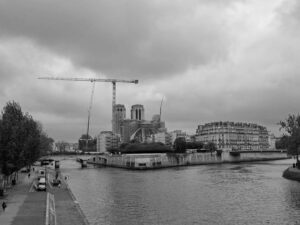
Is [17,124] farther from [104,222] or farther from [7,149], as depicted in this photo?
[104,222]

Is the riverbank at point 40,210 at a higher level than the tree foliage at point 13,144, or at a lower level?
lower

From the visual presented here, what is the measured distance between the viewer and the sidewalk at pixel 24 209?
4553 cm

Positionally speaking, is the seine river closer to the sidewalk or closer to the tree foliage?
the sidewalk

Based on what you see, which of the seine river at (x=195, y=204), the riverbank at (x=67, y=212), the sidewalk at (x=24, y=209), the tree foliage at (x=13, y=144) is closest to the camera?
the sidewalk at (x=24, y=209)

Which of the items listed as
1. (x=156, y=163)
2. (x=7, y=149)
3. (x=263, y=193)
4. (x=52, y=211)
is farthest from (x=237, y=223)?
(x=156, y=163)

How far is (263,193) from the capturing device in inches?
3179

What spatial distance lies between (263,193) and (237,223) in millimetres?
30962

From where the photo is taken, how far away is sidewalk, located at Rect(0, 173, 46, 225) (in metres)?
45.5

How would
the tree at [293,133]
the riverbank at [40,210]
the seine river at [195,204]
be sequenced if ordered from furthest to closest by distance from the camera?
the tree at [293,133] → the seine river at [195,204] → the riverbank at [40,210]

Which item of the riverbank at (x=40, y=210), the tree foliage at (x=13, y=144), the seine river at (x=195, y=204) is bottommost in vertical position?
the seine river at (x=195, y=204)

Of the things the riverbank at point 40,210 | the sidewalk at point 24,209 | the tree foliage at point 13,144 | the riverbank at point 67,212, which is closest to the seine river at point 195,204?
the riverbank at point 67,212

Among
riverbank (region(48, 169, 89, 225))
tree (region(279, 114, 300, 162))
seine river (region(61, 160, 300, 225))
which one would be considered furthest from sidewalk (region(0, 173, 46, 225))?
tree (region(279, 114, 300, 162))

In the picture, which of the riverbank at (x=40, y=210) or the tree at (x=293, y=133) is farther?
the tree at (x=293, y=133)

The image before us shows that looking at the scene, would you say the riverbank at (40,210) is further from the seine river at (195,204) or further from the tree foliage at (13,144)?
the tree foliage at (13,144)
